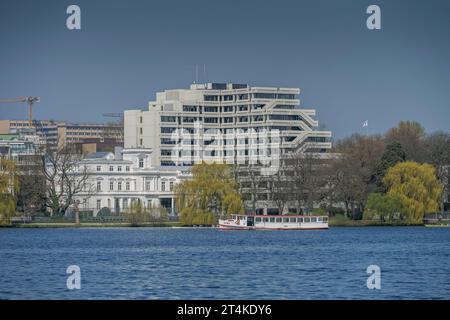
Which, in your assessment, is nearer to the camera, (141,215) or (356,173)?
(141,215)

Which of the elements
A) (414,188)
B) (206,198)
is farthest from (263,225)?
(414,188)

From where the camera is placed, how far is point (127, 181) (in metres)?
159

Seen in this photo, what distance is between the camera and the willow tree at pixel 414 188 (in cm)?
12544

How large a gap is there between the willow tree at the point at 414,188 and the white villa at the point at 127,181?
31574 millimetres

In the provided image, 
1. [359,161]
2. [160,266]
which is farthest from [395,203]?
[160,266]

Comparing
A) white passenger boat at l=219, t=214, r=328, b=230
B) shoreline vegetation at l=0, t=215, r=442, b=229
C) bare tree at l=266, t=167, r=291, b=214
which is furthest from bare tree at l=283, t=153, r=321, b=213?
white passenger boat at l=219, t=214, r=328, b=230

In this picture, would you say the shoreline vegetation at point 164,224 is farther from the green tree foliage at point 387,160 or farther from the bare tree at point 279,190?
the bare tree at point 279,190

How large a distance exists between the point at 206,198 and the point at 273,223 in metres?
6.80

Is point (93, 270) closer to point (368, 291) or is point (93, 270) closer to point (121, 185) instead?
point (368, 291)

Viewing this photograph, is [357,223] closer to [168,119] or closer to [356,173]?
[356,173]

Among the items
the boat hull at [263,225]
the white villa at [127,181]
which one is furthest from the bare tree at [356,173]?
the white villa at [127,181]

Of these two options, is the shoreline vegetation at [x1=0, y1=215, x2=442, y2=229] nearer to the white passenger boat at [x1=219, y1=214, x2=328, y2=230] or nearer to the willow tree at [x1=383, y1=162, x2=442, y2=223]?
the willow tree at [x1=383, y1=162, x2=442, y2=223]

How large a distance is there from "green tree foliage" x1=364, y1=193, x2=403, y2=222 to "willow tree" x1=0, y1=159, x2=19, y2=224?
106ft
